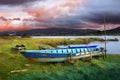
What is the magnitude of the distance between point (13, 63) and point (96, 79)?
44.5 feet

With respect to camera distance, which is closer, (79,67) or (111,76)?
(111,76)

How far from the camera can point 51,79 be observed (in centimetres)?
3206

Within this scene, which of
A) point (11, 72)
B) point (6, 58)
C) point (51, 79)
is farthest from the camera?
point (6, 58)

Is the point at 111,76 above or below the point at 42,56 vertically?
below

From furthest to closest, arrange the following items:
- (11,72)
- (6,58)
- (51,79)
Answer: (6,58) < (11,72) < (51,79)

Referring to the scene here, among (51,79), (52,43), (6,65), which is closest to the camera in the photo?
(51,79)

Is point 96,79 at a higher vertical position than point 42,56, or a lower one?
lower

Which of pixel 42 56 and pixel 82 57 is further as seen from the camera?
pixel 82 57

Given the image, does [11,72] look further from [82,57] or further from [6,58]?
[82,57]

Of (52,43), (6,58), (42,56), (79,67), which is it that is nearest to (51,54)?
(42,56)

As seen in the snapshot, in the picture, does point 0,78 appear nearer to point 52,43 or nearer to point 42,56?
point 42,56

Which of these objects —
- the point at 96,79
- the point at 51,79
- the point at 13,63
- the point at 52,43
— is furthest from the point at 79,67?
the point at 52,43

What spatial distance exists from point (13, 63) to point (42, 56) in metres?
4.73

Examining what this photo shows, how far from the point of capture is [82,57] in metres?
44.3
